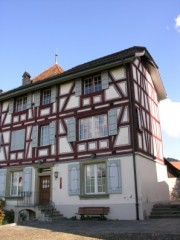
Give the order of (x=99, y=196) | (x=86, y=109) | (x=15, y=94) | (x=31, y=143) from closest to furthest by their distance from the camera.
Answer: (x=99, y=196)
(x=86, y=109)
(x=31, y=143)
(x=15, y=94)

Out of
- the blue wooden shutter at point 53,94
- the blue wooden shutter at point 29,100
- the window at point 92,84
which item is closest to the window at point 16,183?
the blue wooden shutter at point 29,100

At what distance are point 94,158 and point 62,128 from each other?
121 inches

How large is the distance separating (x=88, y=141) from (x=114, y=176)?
2598mm

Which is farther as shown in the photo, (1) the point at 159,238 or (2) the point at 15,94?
(2) the point at 15,94

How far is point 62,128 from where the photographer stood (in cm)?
1708

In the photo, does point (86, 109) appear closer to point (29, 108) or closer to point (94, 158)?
point (94, 158)

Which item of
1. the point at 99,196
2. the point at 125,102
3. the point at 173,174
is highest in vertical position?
the point at 125,102

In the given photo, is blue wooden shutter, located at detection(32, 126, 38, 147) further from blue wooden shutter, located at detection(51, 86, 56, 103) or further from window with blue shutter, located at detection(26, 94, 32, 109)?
blue wooden shutter, located at detection(51, 86, 56, 103)

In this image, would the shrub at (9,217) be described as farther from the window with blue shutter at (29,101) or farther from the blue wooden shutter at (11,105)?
the blue wooden shutter at (11,105)

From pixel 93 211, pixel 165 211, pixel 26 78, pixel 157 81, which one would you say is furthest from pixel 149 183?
pixel 26 78

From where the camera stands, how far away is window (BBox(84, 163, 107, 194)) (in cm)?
1490

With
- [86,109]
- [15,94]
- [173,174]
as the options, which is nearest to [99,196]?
[86,109]

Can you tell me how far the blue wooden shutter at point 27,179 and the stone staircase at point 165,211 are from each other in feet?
24.7

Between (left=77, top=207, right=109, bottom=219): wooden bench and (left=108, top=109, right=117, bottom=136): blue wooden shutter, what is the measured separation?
387 centimetres
